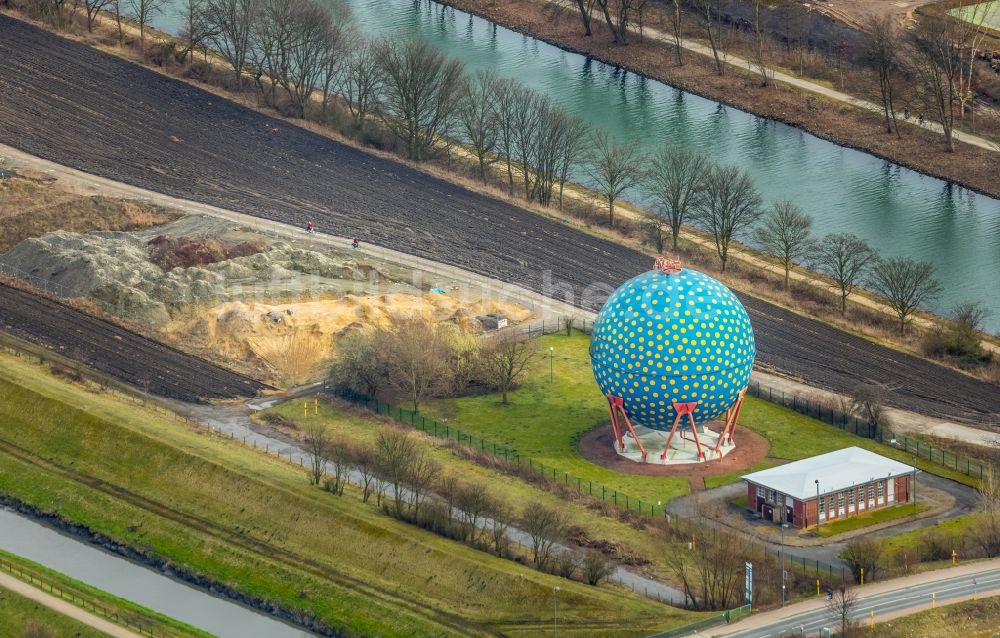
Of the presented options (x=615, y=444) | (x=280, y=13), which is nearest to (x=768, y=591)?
(x=615, y=444)

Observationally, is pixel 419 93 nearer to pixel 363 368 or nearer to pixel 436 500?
pixel 363 368

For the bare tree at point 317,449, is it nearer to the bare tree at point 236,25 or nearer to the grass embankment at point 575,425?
the grass embankment at point 575,425

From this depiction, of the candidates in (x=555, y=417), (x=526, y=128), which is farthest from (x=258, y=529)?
(x=526, y=128)

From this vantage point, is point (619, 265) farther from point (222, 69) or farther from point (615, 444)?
point (222, 69)

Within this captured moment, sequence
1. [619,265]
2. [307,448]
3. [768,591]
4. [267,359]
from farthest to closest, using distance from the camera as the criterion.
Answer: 1. [619,265]
2. [267,359]
3. [307,448]
4. [768,591]

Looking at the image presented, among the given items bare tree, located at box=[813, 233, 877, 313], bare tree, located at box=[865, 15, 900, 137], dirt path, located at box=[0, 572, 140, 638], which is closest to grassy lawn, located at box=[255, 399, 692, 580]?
dirt path, located at box=[0, 572, 140, 638]

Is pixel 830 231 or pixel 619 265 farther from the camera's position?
pixel 830 231

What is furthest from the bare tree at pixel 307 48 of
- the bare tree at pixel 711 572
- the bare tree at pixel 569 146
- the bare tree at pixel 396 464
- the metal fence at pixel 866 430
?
the bare tree at pixel 711 572
